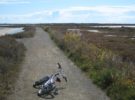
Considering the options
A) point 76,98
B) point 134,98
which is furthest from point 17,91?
point 134,98

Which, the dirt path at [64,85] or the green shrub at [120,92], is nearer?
the green shrub at [120,92]

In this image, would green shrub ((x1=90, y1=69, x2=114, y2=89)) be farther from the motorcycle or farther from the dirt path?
the motorcycle

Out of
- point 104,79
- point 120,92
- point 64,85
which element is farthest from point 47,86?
point 120,92

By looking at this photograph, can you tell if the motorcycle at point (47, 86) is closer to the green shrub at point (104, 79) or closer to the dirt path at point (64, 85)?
the dirt path at point (64, 85)

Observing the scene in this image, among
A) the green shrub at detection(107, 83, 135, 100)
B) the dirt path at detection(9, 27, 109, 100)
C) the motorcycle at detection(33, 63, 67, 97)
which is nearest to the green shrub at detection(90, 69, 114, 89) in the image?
the dirt path at detection(9, 27, 109, 100)

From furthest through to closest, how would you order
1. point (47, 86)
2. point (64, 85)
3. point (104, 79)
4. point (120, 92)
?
point (64, 85) → point (104, 79) → point (47, 86) → point (120, 92)

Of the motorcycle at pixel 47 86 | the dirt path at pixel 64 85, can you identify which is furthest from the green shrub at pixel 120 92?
the motorcycle at pixel 47 86

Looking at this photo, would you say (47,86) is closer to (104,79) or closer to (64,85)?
(64,85)

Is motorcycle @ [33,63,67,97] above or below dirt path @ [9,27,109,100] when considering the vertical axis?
above

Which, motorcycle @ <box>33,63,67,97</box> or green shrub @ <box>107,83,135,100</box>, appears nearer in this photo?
green shrub @ <box>107,83,135,100</box>

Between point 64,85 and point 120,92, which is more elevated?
point 120,92

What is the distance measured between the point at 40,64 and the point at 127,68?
304 inches

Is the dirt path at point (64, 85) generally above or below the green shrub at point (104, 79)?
below

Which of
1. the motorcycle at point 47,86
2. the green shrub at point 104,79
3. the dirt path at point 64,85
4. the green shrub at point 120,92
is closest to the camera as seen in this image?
the green shrub at point 120,92
